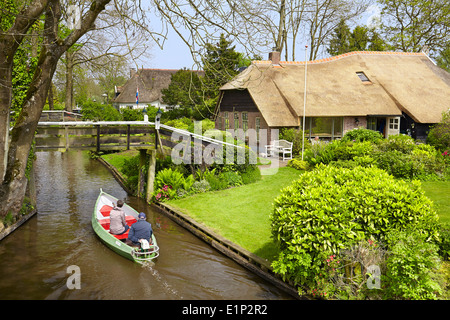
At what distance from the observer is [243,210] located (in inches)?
621

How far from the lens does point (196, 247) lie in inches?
518

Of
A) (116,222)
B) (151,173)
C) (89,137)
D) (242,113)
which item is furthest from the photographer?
(242,113)

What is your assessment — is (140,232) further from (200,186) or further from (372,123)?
(372,123)

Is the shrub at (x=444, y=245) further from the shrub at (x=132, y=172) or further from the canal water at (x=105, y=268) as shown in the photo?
the shrub at (x=132, y=172)

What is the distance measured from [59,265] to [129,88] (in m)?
56.4

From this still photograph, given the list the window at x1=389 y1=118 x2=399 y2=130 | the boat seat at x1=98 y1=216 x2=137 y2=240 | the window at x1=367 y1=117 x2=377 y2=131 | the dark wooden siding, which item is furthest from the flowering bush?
the window at x1=389 y1=118 x2=399 y2=130

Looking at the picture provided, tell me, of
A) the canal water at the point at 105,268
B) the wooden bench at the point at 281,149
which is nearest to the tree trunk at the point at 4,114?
the canal water at the point at 105,268

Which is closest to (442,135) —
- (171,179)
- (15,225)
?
(171,179)

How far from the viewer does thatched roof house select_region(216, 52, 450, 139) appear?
87.9 feet

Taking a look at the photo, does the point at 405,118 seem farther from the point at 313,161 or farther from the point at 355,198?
the point at 355,198

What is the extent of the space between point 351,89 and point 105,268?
23.0 m

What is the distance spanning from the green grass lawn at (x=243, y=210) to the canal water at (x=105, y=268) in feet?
2.78

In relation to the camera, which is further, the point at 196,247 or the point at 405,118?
the point at 405,118
